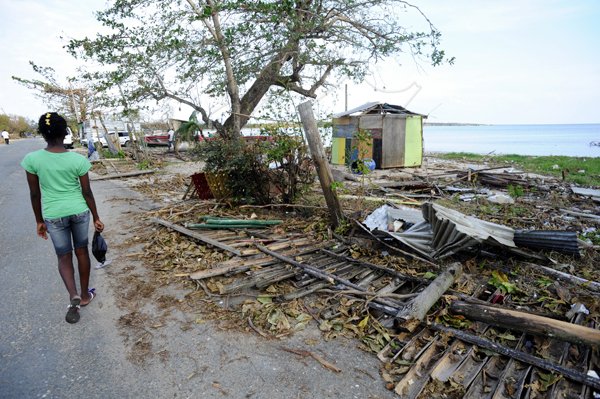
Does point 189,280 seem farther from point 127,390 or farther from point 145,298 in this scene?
point 127,390

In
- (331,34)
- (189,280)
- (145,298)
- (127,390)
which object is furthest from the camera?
(331,34)

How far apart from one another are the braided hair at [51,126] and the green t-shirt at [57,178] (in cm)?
15

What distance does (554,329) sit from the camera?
2.87 meters

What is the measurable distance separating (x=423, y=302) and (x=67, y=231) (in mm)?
3526

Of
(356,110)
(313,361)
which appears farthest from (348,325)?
(356,110)

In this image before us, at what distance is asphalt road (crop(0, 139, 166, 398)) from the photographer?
8.29ft

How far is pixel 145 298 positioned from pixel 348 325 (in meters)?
2.31

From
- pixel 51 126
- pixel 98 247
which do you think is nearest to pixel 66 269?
pixel 98 247

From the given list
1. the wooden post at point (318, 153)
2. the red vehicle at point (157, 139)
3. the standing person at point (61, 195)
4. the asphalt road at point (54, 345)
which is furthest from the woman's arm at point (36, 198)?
the red vehicle at point (157, 139)

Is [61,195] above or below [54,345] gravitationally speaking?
above

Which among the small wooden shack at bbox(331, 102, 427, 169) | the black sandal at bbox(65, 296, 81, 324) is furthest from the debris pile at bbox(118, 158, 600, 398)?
the small wooden shack at bbox(331, 102, 427, 169)

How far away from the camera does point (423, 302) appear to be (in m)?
3.33

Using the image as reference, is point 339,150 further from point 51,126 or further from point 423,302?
point 51,126

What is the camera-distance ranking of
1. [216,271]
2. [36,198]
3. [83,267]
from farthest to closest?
[216,271] → [83,267] → [36,198]
